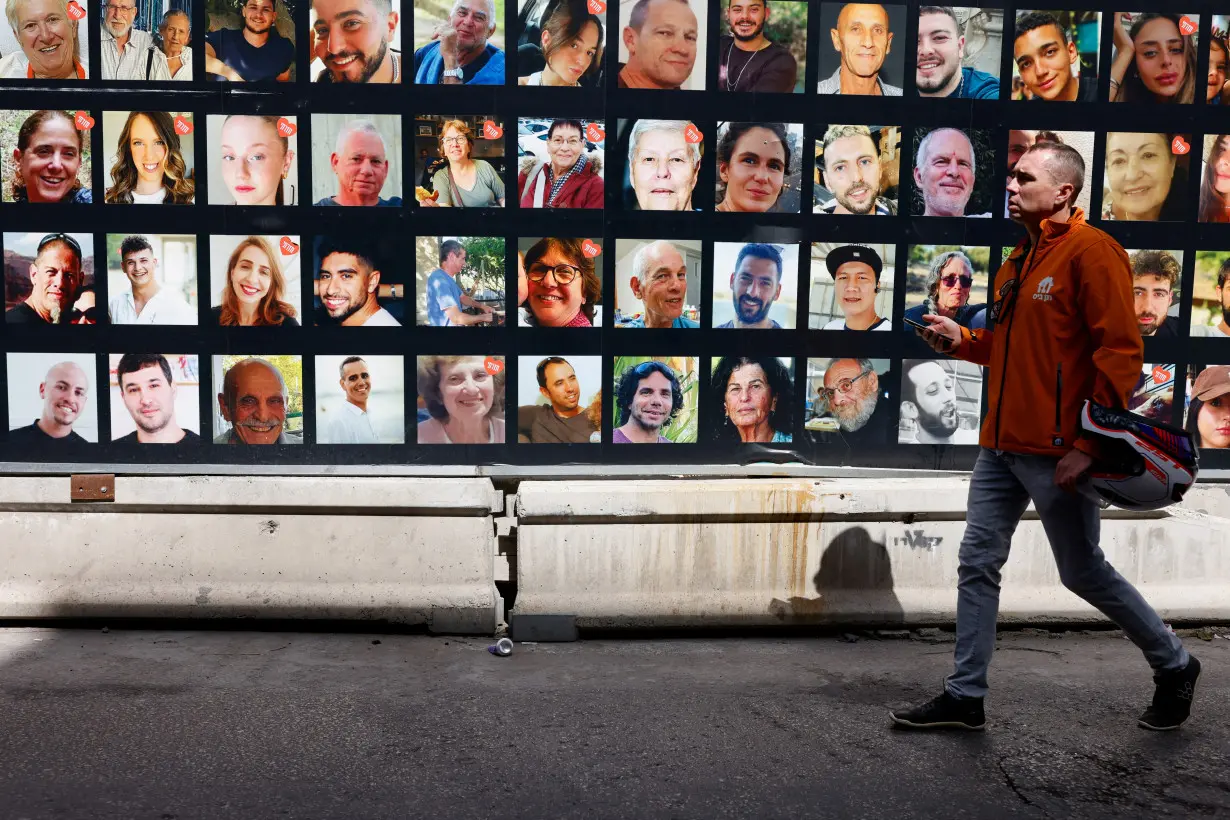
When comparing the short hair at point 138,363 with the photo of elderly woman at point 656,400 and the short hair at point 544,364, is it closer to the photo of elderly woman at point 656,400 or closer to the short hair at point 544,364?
the short hair at point 544,364

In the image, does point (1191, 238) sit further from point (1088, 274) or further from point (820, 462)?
point (1088, 274)

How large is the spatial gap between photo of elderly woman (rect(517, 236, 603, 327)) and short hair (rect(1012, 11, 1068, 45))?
2833 mm

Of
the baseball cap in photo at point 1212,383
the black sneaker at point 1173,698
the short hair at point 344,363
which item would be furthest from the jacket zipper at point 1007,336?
the short hair at point 344,363

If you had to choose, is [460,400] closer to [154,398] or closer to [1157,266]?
[154,398]

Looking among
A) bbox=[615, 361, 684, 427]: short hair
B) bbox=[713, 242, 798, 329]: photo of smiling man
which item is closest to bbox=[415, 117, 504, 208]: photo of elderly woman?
bbox=[615, 361, 684, 427]: short hair

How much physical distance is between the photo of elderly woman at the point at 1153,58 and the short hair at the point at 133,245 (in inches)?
228

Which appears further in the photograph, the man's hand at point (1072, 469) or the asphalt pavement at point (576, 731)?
the man's hand at point (1072, 469)

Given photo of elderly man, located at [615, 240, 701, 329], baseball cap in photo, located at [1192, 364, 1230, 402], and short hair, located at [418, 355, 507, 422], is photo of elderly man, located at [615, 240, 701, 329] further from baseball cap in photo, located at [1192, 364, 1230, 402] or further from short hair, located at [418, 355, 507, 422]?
baseball cap in photo, located at [1192, 364, 1230, 402]

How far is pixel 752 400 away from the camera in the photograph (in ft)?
24.0

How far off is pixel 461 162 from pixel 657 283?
1349 millimetres

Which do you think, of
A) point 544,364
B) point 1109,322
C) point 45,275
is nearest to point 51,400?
point 45,275

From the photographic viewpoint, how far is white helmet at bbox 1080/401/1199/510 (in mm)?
3754

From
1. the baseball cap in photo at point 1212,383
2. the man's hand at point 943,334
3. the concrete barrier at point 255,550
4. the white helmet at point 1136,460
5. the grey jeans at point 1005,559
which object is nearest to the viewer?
the white helmet at point 1136,460

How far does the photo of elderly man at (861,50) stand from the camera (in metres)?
6.99
